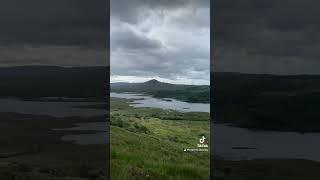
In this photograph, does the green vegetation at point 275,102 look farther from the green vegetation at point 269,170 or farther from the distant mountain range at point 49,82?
the distant mountain range at point 49,82

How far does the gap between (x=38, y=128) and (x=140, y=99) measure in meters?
2.04

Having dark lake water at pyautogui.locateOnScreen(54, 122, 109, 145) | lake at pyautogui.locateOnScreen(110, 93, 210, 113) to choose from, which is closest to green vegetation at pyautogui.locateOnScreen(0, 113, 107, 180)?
dark lake water at pyautogui.locateOnScreen(54, 122, 109, 145)

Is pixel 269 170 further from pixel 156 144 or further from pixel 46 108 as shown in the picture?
pixel 46 108

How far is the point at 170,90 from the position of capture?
1180 cm

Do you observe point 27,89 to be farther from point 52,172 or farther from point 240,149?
point 240,149

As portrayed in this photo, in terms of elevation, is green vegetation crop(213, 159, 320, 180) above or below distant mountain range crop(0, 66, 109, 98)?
below

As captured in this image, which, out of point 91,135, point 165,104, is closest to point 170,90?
point 165,104

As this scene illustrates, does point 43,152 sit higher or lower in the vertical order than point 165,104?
lower

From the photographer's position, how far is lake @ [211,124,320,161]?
37.4ft

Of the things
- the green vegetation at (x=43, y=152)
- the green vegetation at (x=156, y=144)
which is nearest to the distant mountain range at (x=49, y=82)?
the green vegetation at (x=43, y=152)

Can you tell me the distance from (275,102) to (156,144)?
2444mm

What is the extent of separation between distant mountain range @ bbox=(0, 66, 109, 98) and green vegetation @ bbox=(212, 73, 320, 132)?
2.62 m

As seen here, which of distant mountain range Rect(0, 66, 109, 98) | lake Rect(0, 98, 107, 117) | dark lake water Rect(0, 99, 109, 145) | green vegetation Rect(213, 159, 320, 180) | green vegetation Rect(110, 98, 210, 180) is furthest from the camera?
lake Rect(0, 98, 107, 117)

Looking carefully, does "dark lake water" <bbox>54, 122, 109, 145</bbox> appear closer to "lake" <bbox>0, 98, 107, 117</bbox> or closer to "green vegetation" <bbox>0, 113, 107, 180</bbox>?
"green vegetation" <bbox>0, 113, 107, 180</bbox>
